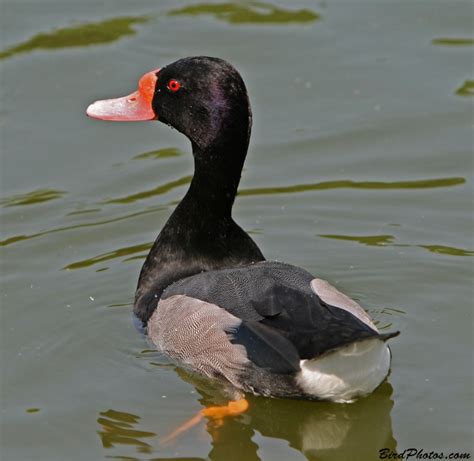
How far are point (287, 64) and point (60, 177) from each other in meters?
3.05

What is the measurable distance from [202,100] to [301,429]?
246cm

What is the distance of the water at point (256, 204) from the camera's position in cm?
816

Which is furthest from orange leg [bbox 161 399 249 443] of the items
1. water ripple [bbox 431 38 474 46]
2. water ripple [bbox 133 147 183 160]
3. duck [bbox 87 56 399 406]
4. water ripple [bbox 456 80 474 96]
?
water ripple [bbox 431 38 474 46]

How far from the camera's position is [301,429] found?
809cm

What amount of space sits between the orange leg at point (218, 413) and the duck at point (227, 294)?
0.02 m

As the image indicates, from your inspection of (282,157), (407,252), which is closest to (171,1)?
(282,157)

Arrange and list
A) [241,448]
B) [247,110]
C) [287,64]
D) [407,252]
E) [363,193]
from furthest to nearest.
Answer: [287,64] < [363,193] < [407,252] < [247,110] < [241,448]

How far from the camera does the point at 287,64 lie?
13.5 m

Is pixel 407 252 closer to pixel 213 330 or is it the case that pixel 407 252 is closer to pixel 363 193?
pixel 363 193

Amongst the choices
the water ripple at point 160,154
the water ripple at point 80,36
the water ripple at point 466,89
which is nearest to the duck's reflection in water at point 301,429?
the water ripple at point 160,154

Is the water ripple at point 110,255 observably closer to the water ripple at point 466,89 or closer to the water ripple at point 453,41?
the water ripple at point 466,89

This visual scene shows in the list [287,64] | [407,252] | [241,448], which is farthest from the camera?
[287,64]

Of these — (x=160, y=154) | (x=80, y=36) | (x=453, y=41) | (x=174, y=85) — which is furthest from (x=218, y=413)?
(x=80, y=36)

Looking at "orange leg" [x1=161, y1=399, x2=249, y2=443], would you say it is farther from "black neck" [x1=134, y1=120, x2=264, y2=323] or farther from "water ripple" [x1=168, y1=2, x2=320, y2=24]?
"water ripple" [x1=168, y1=2, x2=320, y2=24]
